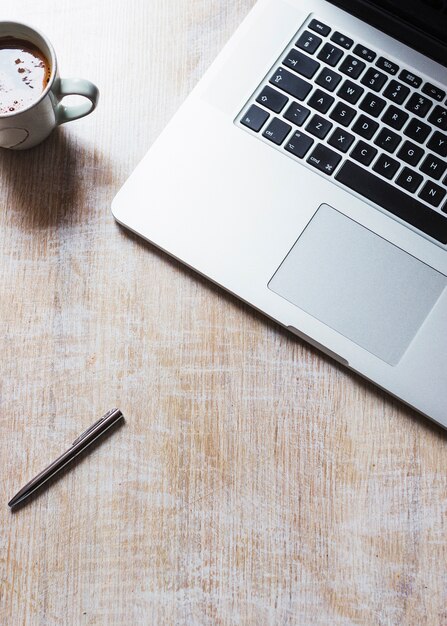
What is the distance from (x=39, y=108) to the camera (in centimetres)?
63

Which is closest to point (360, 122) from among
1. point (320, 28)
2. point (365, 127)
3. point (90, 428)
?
point (365, 127)

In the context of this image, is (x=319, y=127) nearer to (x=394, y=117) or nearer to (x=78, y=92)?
(x=394, y=117)

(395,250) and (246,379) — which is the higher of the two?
(395,250)

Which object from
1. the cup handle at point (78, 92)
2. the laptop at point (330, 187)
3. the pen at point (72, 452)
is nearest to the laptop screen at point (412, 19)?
the laptop at point (330, 187)

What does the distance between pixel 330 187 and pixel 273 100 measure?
10 cm

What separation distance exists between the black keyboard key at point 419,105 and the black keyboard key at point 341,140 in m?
0.07

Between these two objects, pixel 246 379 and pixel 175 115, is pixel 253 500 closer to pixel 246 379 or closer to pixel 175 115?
pixel 246 379

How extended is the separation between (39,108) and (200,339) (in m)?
0.25

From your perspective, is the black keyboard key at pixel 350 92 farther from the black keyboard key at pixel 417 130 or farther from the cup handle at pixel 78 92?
the cup handle at pixel 78 92

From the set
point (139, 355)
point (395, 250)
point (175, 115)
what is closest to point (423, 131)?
point (395, 250)

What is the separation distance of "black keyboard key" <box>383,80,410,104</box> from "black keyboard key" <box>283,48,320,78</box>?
0.07 metres

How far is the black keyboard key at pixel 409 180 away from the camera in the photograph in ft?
2.15

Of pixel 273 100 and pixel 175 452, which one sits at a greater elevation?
pixel 273 100

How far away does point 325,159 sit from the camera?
67 cm
